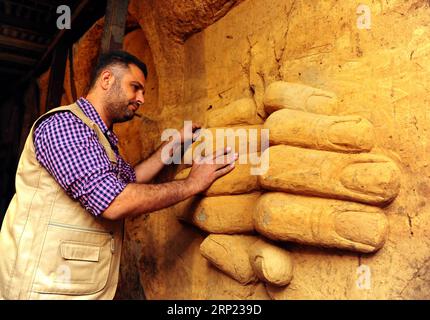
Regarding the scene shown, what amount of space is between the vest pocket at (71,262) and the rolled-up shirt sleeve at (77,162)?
115mm

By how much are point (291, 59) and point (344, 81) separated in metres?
0.25

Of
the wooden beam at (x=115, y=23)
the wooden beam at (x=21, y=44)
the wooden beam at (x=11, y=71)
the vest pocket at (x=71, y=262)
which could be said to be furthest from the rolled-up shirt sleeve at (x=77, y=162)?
the wooden beam at (x=11, y=71)

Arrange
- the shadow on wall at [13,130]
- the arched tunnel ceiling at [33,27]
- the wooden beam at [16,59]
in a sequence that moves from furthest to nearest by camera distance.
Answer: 1. the shadow on wall at [13,130]
2. the wooden beam at [16,59]
3. the arched tunnel ceiling at [33,27]

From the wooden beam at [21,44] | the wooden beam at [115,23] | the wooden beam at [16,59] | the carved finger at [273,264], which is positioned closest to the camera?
the carved finger at [273,264]

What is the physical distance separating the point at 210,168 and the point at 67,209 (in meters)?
0.49

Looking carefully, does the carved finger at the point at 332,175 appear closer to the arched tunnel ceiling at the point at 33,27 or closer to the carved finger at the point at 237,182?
the carved finger at the point at 237,182

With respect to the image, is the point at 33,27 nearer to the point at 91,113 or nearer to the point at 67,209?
the point at 91,113

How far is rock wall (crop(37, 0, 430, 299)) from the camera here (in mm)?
939

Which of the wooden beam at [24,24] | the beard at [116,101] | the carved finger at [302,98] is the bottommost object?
the carved finger at [302,98]

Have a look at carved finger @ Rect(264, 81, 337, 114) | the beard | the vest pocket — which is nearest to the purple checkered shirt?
the vest pocket

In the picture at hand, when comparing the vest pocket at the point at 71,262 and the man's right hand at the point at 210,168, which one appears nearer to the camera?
the vest pocket at the point at 71,262

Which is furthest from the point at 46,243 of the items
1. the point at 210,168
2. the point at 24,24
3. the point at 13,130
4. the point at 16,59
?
the point at 13,130

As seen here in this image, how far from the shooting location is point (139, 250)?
72.3 inches

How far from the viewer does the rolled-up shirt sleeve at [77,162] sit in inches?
41.4
